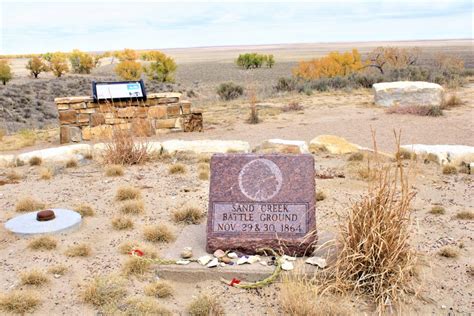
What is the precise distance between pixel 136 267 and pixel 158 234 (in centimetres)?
80

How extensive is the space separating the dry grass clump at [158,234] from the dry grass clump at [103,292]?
42.8 inches

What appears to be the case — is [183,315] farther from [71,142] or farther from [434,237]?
[71,142]

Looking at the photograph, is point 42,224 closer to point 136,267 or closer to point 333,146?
point 136,267

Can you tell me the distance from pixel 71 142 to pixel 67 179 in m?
4.19

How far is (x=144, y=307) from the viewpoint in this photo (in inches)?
164

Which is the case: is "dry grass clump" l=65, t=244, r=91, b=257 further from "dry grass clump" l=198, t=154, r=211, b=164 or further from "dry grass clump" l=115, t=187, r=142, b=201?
"dry grass clump" l=198, t=154, r=211, b=164

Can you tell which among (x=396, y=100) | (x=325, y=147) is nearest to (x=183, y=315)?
(x=325, y=147)

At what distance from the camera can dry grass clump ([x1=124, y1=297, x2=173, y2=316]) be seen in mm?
4148

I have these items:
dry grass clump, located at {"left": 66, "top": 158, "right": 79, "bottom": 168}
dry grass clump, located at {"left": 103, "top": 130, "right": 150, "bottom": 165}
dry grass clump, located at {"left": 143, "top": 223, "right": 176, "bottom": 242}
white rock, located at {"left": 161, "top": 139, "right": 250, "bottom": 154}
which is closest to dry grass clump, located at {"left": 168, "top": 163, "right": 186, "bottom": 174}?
dry grass clump, located at {"left": 103, "top": 130, "right": 150, "bottom": 165}

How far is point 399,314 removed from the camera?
3977 millimetres

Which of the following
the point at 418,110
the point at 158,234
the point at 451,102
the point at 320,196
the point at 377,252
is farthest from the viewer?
the point at 451,102

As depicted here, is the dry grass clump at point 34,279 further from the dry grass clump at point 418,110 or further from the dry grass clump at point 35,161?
the dry grass clump at point 418,110

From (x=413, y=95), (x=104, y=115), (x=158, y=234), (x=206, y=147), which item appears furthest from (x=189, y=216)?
(x=413, y=95)

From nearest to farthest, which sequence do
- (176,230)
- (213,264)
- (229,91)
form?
(213,264) → (176,230) → (229,91)
